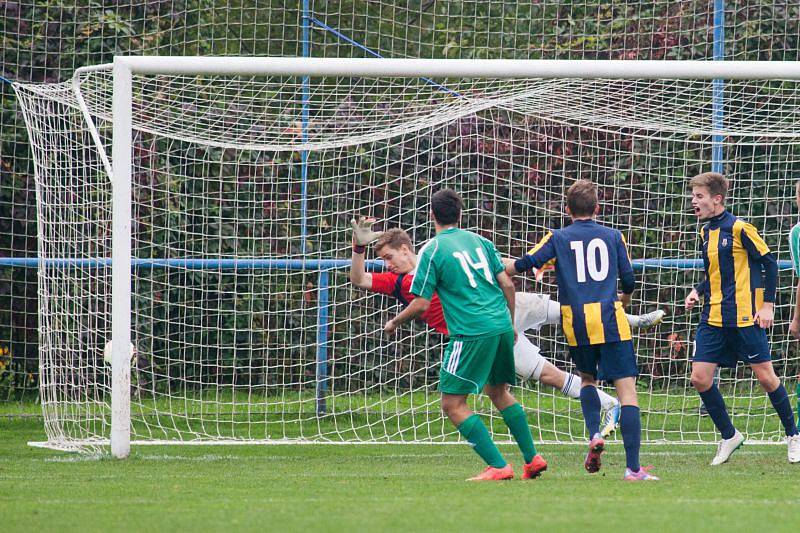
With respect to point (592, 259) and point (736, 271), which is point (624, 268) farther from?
point (736, 271)

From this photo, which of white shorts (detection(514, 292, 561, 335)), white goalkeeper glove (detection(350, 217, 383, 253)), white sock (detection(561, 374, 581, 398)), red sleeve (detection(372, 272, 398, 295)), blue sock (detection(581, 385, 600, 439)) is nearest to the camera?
blue sock (detection(581, 385, 600, 439))

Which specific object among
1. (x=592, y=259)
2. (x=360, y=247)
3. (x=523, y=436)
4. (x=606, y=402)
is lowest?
(x=606, y=402)

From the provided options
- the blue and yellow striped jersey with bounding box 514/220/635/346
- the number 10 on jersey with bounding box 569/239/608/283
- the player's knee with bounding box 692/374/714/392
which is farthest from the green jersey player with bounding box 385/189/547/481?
the player's knee with bounding box 692/374/714/392

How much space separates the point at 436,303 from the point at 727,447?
6.89ft

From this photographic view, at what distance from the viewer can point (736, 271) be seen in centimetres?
756

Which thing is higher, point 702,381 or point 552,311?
point 552,311

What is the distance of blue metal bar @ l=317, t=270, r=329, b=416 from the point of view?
32.9 ft

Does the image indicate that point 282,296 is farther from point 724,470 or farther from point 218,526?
point 218,526

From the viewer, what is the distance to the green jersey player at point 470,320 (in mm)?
6539

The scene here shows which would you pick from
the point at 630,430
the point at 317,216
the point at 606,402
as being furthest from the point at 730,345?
the point at 317,216

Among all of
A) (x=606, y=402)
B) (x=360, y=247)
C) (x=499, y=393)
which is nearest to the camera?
(x=499, y=393)

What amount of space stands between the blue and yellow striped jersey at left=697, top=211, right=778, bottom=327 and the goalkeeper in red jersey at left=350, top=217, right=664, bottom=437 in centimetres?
60

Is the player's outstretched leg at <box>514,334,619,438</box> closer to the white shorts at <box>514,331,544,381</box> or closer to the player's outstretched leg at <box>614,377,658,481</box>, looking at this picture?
the white shorts at <box>514,331,544,381</box>

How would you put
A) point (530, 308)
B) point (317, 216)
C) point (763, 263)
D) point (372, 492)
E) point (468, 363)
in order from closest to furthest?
point (372, 492), point (468, 363), point (763, 263), point (530, 308), point (317, 216)
